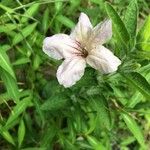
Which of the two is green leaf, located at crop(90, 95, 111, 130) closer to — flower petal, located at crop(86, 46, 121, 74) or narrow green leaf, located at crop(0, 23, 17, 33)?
flower petal, located at crop(86, 46, 121, 74)

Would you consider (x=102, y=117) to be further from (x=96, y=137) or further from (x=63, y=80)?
(x=96, y=137)

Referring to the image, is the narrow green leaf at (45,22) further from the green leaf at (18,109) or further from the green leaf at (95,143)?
the green leaf at (95,143)

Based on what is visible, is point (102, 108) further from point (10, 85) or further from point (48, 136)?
point (48, 136)

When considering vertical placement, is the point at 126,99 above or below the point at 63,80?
below

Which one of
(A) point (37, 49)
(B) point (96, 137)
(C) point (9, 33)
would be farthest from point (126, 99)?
(C) point (9, 33)

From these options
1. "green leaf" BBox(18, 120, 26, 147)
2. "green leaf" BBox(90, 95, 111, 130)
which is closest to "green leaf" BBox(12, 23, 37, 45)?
"green leaf" BBox(18, 120, 26, 147)

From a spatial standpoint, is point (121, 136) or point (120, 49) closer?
point (120, 49)
